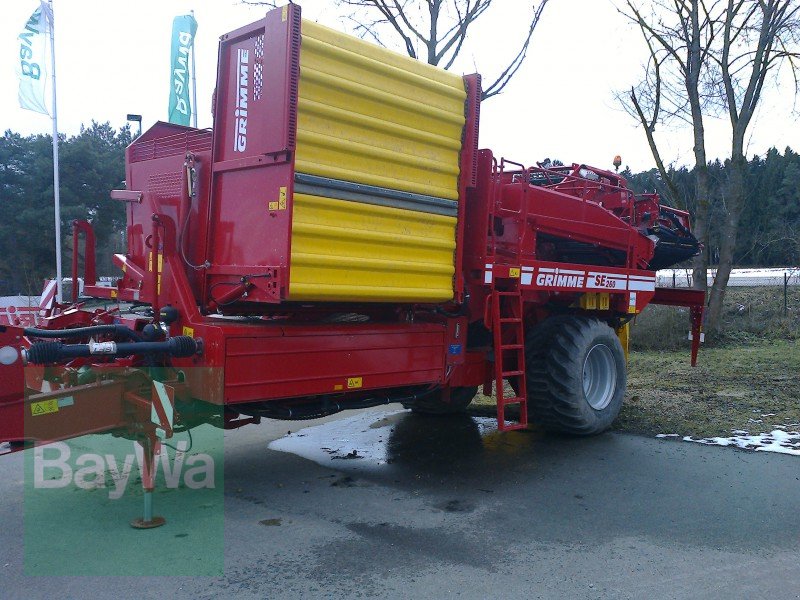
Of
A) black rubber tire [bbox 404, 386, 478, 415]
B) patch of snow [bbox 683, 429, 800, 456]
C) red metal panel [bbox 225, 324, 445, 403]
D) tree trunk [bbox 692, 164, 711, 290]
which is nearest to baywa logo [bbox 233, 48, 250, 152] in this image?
red metal panel [bbox 225, 324, 445, 403]

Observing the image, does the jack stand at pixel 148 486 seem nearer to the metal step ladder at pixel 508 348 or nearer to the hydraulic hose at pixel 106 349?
the hydraulic hose at pixel 106 349

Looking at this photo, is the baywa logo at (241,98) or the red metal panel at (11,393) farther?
the baywa logo at (241,98)

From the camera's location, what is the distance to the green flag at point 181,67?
15562 millimetres

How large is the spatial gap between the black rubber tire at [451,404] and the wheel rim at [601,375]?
134 cm

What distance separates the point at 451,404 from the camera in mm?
8484

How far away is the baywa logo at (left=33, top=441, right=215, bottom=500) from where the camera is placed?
5766 mm

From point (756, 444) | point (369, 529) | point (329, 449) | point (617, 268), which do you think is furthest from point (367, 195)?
point (756, 444)

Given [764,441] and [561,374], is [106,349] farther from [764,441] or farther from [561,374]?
[764,441]

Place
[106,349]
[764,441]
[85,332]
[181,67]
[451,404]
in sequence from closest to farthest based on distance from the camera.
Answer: [106,349]
[85,332]
[764,441]
[451,404]
[181,67]

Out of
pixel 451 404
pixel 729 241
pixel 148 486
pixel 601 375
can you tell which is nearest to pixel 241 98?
pixel 148 486

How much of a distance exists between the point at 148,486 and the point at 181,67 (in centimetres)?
1296

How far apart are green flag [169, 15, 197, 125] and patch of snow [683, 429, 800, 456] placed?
1253 centimetres

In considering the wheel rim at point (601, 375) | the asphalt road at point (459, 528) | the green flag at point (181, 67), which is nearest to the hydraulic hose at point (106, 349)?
the asphalt road at point (459, 528)

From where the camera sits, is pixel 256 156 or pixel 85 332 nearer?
pixel 85 332
